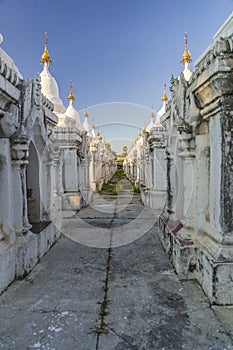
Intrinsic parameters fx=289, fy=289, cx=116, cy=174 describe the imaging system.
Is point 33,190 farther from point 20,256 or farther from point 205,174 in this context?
point 205,174

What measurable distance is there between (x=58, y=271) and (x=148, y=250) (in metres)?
1.76

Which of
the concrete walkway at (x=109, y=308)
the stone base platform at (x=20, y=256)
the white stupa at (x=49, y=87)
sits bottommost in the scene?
the concrete walkway at (x=109, y=308)

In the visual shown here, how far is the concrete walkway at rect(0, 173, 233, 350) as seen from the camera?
2492 mm

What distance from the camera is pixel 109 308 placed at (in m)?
3.07

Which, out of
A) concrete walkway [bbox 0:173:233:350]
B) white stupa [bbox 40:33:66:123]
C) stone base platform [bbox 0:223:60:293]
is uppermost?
white stupa [bbox 40:33:66:123]

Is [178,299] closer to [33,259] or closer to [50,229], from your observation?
[33,259]

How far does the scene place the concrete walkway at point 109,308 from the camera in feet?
8.18

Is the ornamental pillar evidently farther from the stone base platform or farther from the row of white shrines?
the stone base platform

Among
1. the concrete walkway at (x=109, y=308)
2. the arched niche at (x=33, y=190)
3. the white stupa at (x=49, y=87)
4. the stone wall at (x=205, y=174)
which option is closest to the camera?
the concrete walkway at (x=109, y=308)

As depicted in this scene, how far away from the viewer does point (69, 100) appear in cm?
1636

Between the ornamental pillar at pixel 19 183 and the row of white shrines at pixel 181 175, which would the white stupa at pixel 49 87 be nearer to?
the row of white shrines at pixel 181 175

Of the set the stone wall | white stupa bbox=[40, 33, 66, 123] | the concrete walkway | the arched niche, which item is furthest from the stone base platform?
white stupa bbox=[40, 33, 66, 123]

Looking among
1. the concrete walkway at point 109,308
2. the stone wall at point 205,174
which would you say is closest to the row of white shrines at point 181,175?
the stone wall at point 205,174

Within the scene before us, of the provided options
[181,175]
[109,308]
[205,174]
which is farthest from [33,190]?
[205,174]
